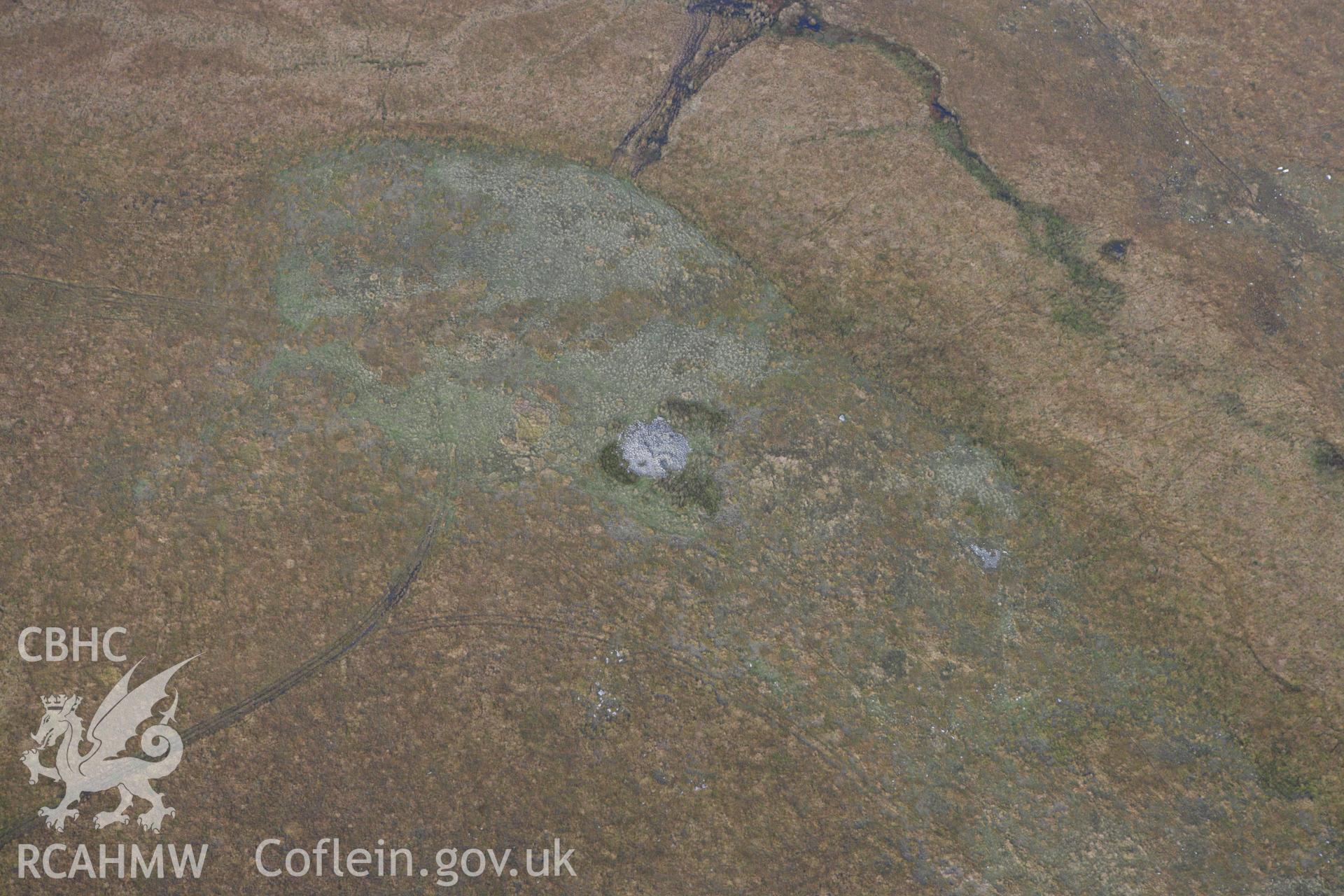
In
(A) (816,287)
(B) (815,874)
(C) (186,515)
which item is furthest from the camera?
(A) (816,287)

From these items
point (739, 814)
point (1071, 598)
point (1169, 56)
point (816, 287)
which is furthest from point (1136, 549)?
point (1169, 56)

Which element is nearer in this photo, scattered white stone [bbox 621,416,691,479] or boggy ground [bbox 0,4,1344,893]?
boggy ground [bbox 0,4,1344,893]

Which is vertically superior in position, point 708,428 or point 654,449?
point 708,428

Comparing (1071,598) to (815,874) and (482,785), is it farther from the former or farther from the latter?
(482,785)

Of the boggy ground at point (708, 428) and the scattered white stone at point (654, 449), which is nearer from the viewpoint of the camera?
the boggy ground at point (708, 428)

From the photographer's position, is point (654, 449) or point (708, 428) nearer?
point (654, 449)
